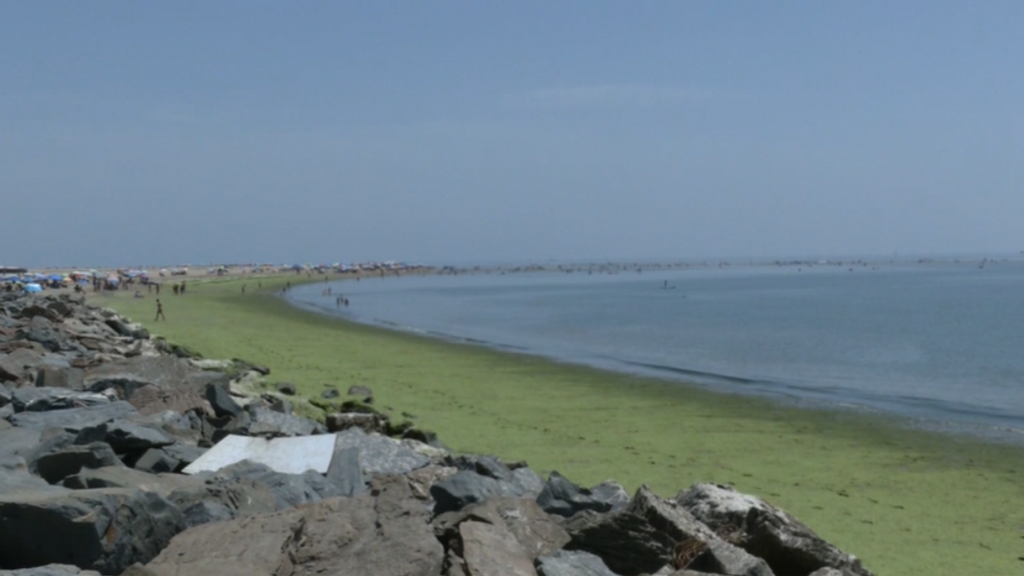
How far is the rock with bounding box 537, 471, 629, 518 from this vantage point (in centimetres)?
671

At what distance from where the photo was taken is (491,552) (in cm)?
532

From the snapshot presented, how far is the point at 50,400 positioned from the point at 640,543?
6.34 meters

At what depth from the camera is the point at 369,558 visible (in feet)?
16.9

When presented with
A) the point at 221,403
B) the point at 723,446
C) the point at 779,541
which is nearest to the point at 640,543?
the point at 779,541

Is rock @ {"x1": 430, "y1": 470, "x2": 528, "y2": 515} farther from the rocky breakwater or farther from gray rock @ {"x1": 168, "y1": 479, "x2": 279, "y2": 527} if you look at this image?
gray rock @ {"x1": 168, "y1": 479, "x2": 279, "y2": 527}

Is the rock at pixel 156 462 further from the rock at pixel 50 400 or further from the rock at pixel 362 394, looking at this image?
the rock at pixel 362 394

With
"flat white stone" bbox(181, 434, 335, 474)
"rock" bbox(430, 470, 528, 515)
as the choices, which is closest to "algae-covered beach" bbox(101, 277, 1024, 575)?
"rock" bbox(430, 470, 528, 515)

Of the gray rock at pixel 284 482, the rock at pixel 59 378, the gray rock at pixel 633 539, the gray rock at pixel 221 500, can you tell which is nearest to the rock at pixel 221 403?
the rock at pixel 59 378

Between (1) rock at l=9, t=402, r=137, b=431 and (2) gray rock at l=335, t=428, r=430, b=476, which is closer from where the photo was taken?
(2) gray rock at l=335, t=428, r=430, b=476

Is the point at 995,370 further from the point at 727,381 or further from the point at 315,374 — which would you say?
the point at 315,374

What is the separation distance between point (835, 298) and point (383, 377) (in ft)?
209

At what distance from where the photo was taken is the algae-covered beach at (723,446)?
9844 millimetres

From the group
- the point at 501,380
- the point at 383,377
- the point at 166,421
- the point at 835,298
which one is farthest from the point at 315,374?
the point at 835,298

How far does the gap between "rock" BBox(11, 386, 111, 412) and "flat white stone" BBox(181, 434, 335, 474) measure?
6.78 feet
